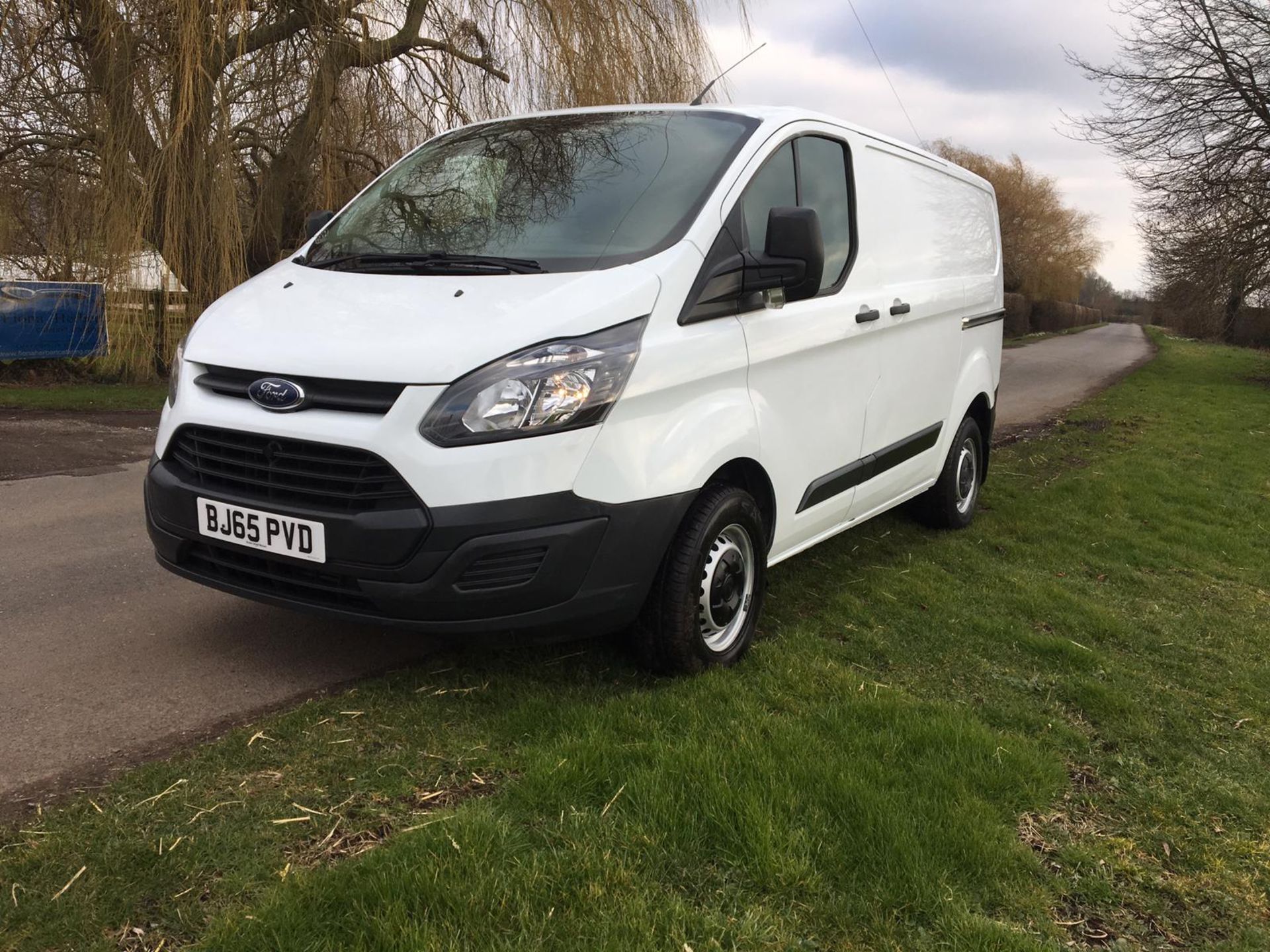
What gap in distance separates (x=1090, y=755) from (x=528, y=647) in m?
1.94

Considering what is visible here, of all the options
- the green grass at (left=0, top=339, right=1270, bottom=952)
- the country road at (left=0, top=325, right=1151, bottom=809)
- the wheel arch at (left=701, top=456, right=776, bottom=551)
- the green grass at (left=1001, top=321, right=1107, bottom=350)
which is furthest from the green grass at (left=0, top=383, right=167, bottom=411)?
the green grass at (left=1001, top=321, right=1107, bottom=350)

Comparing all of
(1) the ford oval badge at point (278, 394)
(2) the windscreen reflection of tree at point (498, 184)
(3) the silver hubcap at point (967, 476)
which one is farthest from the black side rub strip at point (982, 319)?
(1) the ford oval badge at point (278, 394)

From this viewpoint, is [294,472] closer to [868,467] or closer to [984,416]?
[868,467]

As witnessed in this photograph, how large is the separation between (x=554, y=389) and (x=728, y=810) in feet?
4.11

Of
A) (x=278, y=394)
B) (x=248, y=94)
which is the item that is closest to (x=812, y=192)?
(x=278, y=394)

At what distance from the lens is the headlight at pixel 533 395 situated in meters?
2.88

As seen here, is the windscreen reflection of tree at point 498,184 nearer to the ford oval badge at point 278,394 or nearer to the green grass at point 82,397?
the ford oval badge at point 278,394

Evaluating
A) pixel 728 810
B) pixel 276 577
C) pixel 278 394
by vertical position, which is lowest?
pixel 728 810

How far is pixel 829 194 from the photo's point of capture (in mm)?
4289

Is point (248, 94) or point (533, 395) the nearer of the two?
point (533, 395)

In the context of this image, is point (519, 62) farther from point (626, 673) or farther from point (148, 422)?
point (626, 673)

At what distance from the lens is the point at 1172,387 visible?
61.8 feet

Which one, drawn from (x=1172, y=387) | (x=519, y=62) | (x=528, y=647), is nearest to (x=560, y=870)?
(x=528, y=647)

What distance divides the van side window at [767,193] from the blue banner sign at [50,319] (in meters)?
8.12
